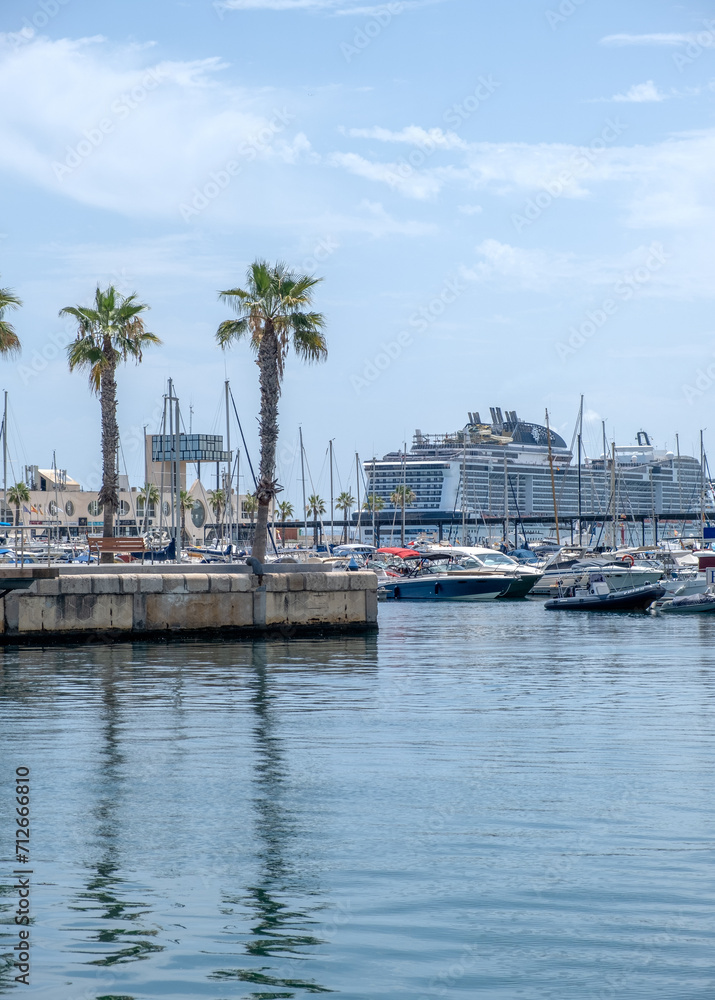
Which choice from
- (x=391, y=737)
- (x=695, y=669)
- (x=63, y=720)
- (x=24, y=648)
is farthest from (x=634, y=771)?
(x=24, y=648)

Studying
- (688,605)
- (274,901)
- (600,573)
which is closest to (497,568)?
(600,573)

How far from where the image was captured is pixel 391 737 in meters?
15.2

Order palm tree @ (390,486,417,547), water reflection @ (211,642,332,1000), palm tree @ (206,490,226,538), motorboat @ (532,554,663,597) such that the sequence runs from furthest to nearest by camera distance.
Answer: palm tree @ (390,486,417,547), palm tree @ (206,490,226,538), motorboat @ (532,554,663,597), water reflection @ (211,642,332,1000)

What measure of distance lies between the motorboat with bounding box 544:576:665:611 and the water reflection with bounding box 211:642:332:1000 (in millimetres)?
35430

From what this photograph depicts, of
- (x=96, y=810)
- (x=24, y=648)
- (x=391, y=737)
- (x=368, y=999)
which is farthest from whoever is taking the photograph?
(x=24, y=648)

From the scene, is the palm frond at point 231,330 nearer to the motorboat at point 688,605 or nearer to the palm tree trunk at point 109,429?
the palm tree trunk at point 109,429

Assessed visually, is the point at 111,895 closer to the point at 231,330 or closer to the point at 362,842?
the point at 362,842

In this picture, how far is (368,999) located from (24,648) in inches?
869

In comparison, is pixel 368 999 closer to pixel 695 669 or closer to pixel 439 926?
pixel 439 926

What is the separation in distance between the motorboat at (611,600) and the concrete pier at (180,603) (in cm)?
1678

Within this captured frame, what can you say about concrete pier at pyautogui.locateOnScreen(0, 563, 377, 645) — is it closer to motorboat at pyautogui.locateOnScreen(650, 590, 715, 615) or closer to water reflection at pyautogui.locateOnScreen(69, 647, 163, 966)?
water reflection at pyautogui.locateOnScreen(69, 647, 163, 966)

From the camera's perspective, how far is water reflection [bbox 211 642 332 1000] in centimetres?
692

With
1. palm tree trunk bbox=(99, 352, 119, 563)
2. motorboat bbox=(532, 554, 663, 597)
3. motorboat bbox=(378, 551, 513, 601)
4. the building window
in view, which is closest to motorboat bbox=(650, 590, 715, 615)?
motorboat bbox=(532, 554, 663, 597)

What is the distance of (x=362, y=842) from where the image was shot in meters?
9.78
